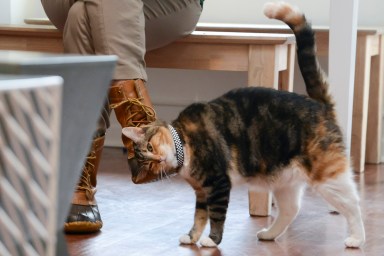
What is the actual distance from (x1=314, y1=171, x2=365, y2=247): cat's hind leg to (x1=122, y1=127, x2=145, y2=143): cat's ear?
42cm

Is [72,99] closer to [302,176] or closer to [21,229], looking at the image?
[21,229]

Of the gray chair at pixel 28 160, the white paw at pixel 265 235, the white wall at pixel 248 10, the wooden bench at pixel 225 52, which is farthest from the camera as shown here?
the white wall at pixel 248 10

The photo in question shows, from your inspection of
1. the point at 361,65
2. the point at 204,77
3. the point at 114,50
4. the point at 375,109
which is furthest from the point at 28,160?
the point at 204,77

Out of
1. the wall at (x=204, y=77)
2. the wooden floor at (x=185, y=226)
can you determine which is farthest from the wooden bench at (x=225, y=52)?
the wall at (x=204, y=77)

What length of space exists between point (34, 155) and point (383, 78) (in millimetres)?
2794

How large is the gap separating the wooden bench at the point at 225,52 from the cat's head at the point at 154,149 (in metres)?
0.43

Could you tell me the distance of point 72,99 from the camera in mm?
624

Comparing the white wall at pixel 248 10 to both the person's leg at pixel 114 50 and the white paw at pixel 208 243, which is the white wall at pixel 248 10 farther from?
the white paw at pixel 208 243

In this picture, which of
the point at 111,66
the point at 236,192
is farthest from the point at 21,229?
the point at 236,192

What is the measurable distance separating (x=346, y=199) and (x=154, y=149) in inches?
18.3

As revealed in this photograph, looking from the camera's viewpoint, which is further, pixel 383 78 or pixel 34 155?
pixel 383 78

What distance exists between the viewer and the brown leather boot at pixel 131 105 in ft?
6.20

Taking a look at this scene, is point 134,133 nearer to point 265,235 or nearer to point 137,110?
point 137,110

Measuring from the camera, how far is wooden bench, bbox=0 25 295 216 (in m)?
2.19
